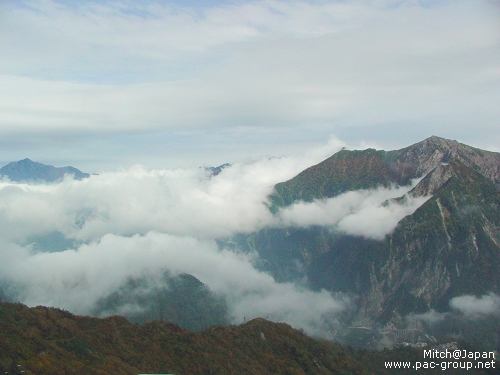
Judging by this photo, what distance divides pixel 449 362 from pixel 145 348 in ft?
398

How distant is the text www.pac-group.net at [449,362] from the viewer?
163375 mm

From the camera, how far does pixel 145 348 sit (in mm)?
108812

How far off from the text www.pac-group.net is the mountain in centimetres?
2603

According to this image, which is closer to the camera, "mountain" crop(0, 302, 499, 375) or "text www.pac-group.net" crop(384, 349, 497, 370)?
"mountain" crop(0, 302, 499, 375)

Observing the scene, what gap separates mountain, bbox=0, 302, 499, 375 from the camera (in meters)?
82.5

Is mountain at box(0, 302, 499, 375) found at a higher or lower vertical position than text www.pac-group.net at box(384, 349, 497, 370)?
higher

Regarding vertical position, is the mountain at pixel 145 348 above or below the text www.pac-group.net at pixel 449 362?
above

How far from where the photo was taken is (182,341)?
381 ft

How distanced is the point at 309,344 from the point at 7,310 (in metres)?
87.0

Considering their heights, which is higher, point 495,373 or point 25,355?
point 25,355

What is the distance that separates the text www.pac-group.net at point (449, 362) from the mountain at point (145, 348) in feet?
85.4

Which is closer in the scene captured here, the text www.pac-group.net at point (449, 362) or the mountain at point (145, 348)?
the mountain at point (145, 348)

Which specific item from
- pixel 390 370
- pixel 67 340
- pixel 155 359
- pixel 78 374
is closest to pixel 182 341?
pixel 155 359

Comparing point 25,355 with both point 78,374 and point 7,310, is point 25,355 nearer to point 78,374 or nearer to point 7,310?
point 78,374
